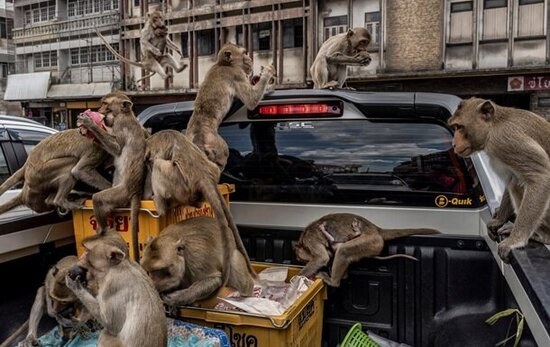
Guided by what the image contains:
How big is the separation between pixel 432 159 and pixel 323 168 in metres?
0.67

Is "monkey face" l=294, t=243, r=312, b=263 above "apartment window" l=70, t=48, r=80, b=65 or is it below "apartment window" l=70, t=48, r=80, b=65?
below

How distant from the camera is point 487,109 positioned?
102 inches

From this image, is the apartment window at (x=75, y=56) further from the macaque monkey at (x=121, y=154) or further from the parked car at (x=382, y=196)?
the macaque monkey at (x=121, y=154)

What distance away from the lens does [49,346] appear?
2486 millimetres

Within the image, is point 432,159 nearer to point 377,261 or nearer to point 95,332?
point 377,261

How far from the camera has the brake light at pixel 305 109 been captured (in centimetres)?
314

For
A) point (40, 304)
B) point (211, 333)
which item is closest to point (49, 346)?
point (40, 304)

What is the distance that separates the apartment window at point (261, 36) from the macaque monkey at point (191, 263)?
67.7ft

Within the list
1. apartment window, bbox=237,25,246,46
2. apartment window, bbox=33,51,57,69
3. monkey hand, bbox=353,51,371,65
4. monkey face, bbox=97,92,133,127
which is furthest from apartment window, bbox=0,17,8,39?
monkey face, bbox=97,92,133,127

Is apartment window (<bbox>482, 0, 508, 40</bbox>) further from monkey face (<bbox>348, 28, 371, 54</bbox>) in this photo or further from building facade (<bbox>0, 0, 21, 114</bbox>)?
building facade (<bbox>0, 0, 21, 114</bbox>)

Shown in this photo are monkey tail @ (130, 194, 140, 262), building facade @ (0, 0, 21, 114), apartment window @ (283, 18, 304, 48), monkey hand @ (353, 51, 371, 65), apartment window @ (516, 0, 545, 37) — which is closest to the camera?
monkey tail @ (130, 194, 140, 262)

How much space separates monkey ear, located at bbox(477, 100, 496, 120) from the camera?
8.45 ft

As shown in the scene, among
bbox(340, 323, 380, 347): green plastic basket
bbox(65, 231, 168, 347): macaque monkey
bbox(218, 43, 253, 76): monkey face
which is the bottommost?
bbox(340, 323, 380, 347): green plastic basket

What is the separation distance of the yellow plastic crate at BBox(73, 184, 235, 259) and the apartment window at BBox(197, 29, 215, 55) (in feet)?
72.3
